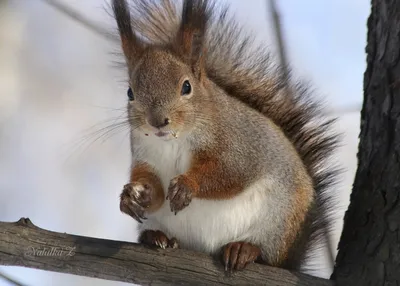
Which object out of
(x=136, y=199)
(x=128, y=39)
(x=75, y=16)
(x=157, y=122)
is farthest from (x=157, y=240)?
(x=75, y=16)

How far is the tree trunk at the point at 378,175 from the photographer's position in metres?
1.78

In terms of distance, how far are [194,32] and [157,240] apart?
1.78 feet

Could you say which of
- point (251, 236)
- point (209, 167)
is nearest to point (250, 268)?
point (251, 236)

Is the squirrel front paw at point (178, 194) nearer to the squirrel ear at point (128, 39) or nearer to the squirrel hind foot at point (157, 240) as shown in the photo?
the squirrel hind foot at point (157, 240)

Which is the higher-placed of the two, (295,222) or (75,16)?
(75,16)

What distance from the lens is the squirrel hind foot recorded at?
1860mm

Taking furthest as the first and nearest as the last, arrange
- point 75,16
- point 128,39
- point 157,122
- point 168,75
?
point 75,16
point 128,39
point 168,75
point 157,122

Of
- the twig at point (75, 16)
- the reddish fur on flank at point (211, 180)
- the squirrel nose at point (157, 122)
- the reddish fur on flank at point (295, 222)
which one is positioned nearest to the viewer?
the squirrel nose at point (157, 122)

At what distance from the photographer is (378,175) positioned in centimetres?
182

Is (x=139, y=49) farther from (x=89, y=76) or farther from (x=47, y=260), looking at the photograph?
(x=89, y=76)

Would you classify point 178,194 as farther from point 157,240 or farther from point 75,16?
point 75,16

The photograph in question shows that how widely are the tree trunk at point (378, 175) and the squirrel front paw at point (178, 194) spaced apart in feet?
1.40

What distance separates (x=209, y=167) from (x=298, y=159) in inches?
12.3

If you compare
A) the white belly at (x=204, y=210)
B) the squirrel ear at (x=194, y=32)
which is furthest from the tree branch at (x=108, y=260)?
the squirrel ear at (x=194, y=32)
